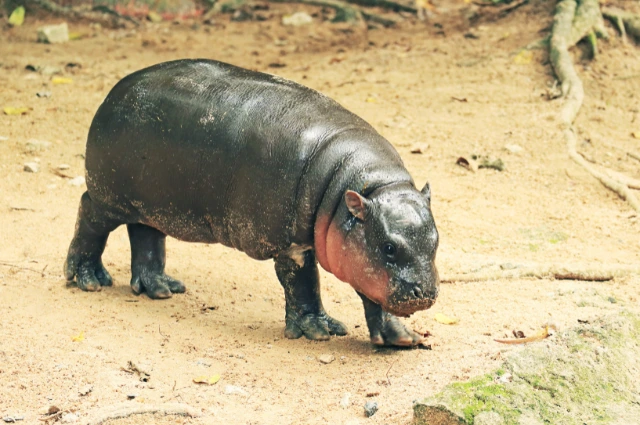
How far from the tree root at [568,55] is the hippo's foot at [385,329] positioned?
3767 mm

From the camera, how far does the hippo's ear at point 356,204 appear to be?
4.91 m

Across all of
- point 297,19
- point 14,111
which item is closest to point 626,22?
point 297,19

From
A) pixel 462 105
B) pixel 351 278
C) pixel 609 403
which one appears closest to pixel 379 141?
pixel 351 278

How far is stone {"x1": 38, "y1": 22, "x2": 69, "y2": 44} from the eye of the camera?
472 inches

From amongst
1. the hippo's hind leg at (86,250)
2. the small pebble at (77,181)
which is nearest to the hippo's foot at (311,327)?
the hippo's hind leg at (86,250)

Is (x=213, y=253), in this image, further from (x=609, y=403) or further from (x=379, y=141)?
(x=609, y=403)

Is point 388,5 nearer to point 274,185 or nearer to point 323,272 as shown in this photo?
point 323,272

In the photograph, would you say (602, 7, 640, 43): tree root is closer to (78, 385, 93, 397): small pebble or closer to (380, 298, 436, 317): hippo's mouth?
(380, 298, 436, 317): hippo's mouth

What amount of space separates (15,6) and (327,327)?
9.15 m

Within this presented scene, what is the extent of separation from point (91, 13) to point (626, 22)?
7256mm

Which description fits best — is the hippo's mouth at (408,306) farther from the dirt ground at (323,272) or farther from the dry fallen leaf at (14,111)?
the dry fallen leaf at (14,111)

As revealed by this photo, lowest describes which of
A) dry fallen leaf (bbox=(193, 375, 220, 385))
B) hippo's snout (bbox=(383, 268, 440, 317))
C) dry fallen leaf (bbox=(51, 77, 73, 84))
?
dry fallen leaf (bbox=(193, 375, 220, 385))

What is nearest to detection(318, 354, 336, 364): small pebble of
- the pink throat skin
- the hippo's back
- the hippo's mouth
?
the pink throat skin

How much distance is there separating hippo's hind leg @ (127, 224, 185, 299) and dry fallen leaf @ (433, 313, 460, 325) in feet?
6.02
